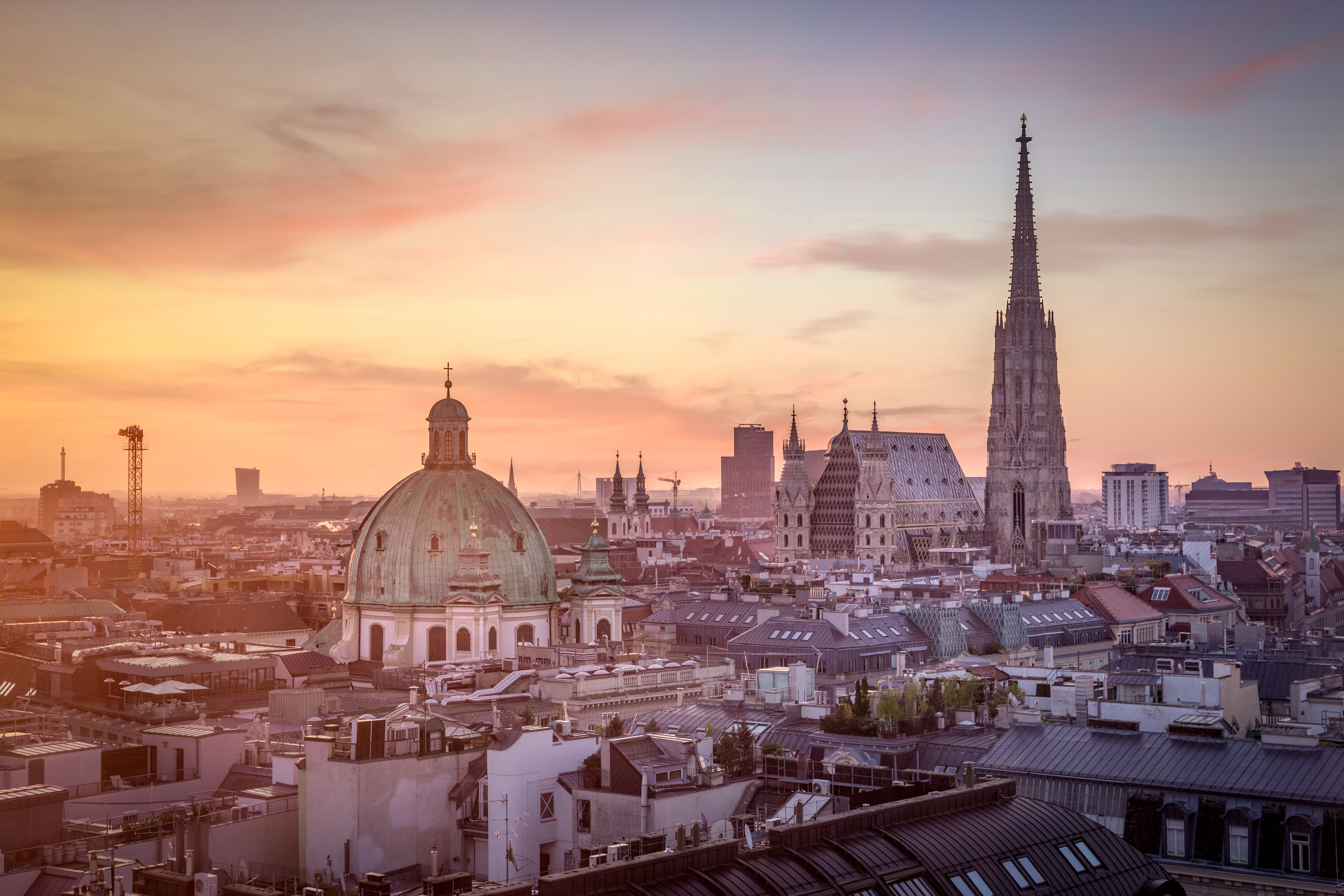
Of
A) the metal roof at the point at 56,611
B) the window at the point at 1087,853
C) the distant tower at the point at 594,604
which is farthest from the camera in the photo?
the metal roof at the point at 56,611

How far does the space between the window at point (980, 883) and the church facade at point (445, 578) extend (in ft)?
237

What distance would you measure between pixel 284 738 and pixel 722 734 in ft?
70.7

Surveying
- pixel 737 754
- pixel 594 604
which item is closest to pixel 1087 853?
pixel 737 754

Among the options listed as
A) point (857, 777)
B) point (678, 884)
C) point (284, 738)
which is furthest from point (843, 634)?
point (678, 884)

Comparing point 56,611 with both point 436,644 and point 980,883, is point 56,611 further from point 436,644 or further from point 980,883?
point 980,883

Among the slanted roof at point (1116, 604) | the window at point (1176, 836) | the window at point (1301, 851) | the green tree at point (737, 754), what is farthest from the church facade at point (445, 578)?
the window at point (1301, 851)

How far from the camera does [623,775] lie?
5066cm

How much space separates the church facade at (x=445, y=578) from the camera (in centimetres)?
11394

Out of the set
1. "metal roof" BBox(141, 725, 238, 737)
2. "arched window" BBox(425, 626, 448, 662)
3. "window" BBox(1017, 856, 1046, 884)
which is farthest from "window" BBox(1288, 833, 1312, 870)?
"arched window" BBox(425, 626, 448, 662)

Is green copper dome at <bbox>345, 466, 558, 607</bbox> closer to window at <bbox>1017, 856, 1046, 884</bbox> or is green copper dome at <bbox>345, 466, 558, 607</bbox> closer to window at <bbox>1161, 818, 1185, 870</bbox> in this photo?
window at <bbox>1161, 818, 1185, 870</bbox>

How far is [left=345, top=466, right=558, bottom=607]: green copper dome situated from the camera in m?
116

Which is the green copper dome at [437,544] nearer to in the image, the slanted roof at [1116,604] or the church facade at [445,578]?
the church facade at [445,578]

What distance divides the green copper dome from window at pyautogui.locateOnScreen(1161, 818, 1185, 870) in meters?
67.2

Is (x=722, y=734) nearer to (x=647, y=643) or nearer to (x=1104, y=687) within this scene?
(x=1104, y=687)
